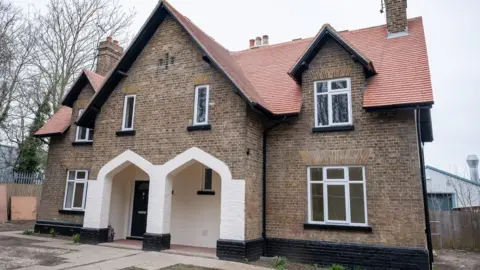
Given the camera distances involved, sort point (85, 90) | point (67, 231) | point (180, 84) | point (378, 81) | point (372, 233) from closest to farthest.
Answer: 1. point (372, 233)
2. point (378, 81)
3. point (180, 84)
4. point (67, 231)
5. point (85, 90)

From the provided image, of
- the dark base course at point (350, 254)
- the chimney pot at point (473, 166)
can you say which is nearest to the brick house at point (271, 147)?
the dark base course at point (350, 254)

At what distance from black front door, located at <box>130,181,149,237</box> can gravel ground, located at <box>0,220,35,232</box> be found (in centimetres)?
662

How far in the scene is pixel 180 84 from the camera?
12.3 metres

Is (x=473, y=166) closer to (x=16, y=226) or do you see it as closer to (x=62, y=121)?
(x=62, y=121)

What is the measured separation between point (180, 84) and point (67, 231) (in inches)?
326

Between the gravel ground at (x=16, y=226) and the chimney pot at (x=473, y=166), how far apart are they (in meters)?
36.0

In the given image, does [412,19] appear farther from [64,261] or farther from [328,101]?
[64,261]

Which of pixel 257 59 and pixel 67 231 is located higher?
pixel 257 59

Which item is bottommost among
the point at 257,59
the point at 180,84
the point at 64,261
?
the point at 64,261

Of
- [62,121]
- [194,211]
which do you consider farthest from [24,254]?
[62,121]

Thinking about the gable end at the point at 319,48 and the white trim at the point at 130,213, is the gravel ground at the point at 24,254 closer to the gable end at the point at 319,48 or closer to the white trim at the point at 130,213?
the white trim at the point at 130,213

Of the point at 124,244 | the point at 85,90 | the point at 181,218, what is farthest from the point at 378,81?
the point at 85,90

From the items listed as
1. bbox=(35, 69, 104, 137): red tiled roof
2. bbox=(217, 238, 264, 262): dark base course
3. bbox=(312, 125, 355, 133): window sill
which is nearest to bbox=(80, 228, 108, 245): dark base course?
bbox=(217, 238, 264, 262): dark base course

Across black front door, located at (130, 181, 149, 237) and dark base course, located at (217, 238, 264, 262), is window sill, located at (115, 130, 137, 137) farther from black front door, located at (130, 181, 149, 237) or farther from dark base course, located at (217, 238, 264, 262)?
dark base course, located at (217, 238, 264, 262)
